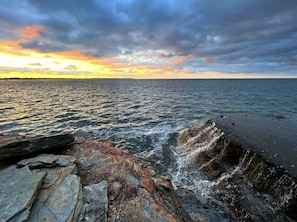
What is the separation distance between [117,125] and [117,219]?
17.1 metres

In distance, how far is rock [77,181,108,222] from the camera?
3627 mm

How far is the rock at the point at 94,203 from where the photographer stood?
11.9 feet

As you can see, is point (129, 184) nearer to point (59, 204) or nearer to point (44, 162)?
point (59, 204)

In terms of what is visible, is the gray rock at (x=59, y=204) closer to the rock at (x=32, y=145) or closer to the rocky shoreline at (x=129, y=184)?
the rocky shoreline at (x=129, y=184)

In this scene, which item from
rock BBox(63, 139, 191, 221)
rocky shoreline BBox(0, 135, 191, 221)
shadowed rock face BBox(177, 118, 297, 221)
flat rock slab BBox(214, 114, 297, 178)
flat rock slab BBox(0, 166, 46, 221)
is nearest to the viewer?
flat rock slab BBox(0, 166, 46, 221)

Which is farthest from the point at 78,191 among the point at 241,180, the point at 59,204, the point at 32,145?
the point at 241,180

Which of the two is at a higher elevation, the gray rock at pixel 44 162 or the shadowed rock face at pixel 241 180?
the gray rock at pixel 44 162

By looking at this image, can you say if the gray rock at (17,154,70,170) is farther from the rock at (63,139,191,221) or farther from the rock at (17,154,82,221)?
the rock at (63,139,191,221)

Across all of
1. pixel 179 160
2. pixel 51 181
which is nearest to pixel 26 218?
pixel 51 181

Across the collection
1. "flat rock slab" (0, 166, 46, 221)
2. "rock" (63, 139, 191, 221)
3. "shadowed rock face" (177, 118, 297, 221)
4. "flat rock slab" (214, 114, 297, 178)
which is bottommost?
"shadowed rock face" (177, 118, 297, 221)

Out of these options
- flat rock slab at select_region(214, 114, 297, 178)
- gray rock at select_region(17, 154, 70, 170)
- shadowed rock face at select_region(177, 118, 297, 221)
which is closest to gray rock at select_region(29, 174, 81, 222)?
gray rock at select_region(17, 154, 70, 170)

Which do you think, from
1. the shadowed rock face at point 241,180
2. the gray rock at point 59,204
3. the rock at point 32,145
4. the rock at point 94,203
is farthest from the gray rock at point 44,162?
the shadowed rock face at point 241,180

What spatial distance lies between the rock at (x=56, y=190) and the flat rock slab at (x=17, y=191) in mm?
173

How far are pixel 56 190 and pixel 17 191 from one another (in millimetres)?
801
